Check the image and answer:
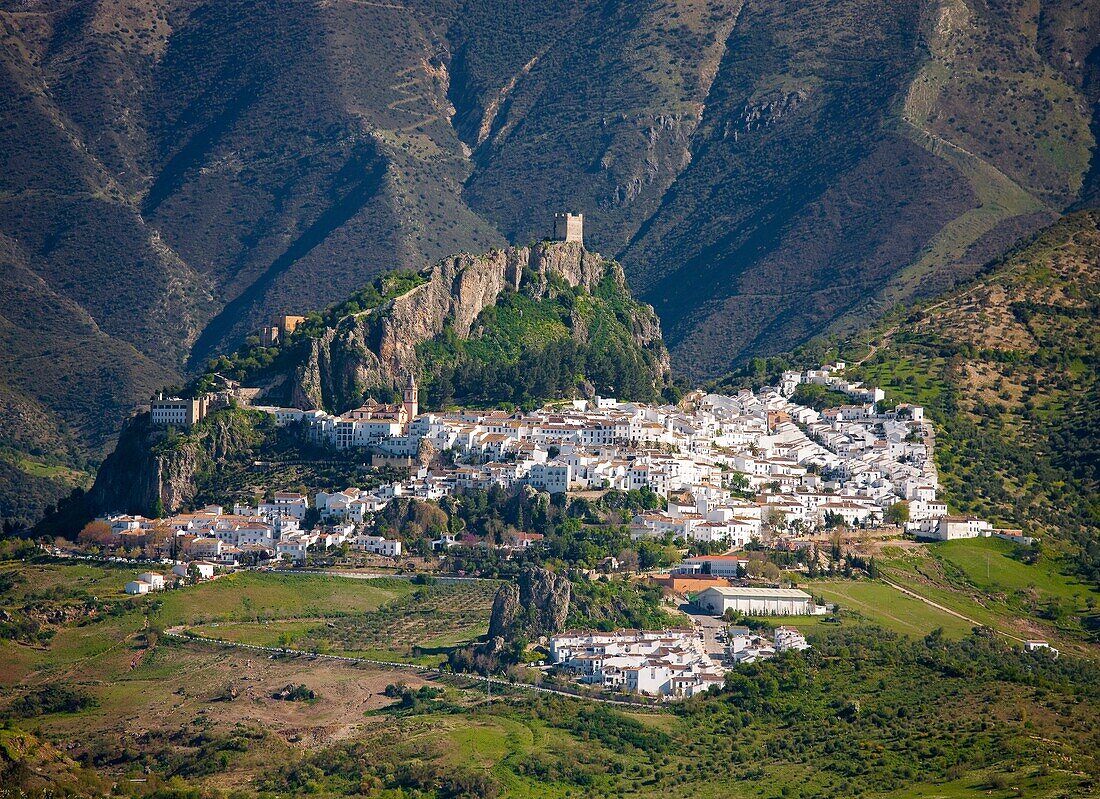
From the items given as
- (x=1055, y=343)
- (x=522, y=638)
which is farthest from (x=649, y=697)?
(x=1055, y=343)

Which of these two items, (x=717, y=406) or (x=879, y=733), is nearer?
(x=879, y=733)

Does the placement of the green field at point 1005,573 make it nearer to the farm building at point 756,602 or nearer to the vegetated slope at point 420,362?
the farm building at point 756,602

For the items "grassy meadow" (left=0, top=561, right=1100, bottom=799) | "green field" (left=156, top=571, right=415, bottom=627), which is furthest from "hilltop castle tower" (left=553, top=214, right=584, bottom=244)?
"grassy meadow" (left=0, top=561, right=1100, bottom=799)

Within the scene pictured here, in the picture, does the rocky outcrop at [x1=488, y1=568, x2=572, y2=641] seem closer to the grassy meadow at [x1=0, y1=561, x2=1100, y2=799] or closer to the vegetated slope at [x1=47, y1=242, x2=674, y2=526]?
the grassy meadow at [x1=0, y1=561, x2=1100, y2=799]

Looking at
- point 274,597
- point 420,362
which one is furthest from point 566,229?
point 274,597

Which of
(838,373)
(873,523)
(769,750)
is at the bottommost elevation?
(769,750)

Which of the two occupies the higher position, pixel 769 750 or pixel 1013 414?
pixel 1013 414

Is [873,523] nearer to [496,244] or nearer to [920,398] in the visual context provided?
[920,398]

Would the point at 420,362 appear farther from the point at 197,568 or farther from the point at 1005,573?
the point at 1005,573
